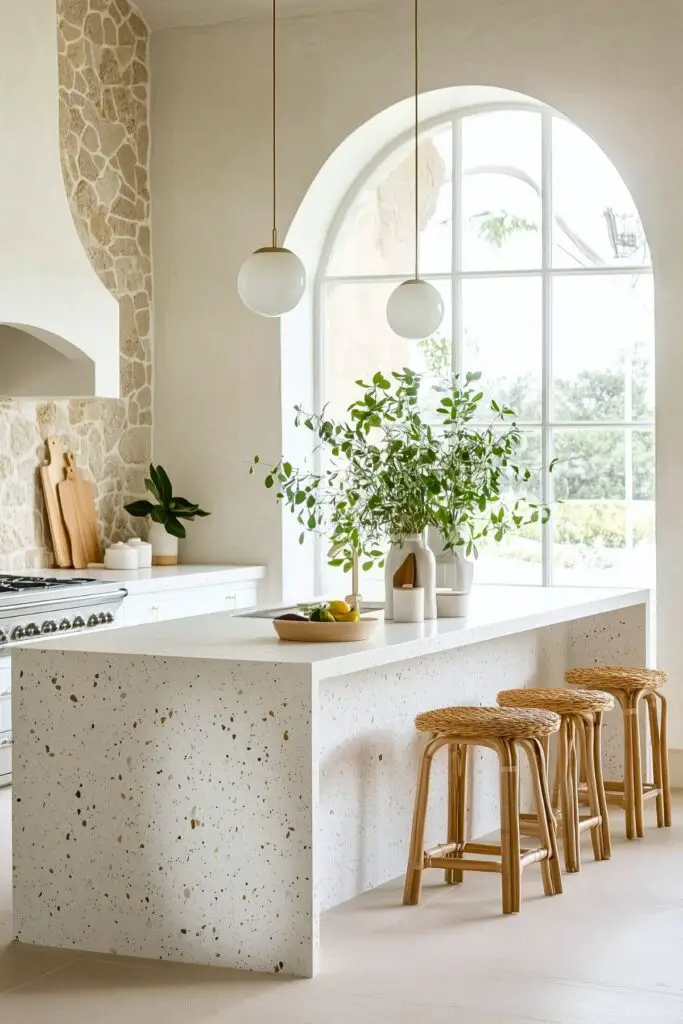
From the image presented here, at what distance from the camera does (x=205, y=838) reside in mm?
3721

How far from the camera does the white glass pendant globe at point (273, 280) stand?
460cm

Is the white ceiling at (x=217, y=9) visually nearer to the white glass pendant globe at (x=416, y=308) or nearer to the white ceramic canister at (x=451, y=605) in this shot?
the white glass pendant globe at (x=416, y=308)

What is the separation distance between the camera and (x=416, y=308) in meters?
4.92

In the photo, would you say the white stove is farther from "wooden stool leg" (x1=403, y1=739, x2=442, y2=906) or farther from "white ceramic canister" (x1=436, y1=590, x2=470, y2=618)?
"wooden stool leg" (x1=403, y1=739, x2=442, y2=906)

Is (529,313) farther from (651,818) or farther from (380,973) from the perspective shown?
(380,973)

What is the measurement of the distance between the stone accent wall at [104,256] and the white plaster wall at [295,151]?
0.12m

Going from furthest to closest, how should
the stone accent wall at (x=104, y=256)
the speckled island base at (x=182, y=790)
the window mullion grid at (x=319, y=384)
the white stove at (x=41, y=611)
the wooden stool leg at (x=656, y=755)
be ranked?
1. the window mullion grid at (x=319, y=384)
2. the stone accent wall at (x=104, y=256)
3. the white stove at (x=41, y=611)
4. the wooden stool leg at (x=656, y=755)
5. the speckled island base at (x=182, y=790)

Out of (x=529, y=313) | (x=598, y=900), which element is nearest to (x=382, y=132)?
(x=529, y=313)

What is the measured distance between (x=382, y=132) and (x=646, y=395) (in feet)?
6.08

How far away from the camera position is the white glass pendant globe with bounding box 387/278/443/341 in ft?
16.1

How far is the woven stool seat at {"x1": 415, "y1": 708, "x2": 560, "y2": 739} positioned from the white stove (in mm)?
1814

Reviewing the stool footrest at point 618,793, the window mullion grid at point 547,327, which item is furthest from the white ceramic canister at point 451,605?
the window mullion grid at point 547,327

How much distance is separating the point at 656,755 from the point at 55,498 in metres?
3.06

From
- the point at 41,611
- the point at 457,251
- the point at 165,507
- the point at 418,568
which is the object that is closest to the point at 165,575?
the point at 165,507
